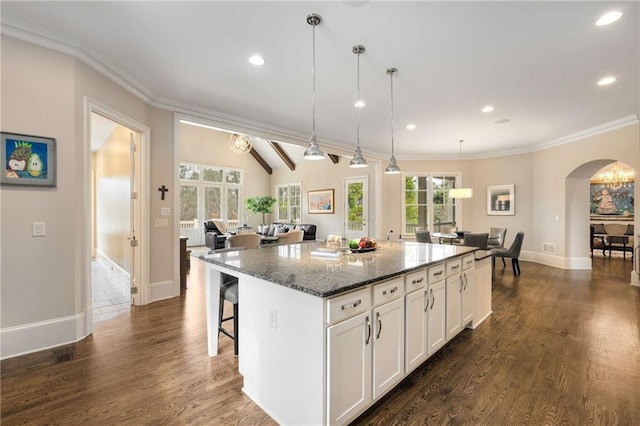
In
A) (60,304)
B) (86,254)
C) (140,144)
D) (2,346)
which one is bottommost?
(2,346)

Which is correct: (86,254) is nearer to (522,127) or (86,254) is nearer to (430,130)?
(430,130)

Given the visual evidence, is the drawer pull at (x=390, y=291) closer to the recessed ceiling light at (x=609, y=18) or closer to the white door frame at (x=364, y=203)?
the recessed ceiling light at (x=609, y=18)

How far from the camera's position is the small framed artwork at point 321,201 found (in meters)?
10.3

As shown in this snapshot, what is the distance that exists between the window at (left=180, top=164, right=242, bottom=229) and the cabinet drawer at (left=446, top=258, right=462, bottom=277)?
9636 millimetres

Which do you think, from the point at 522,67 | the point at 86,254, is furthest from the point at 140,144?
the point at 522,67

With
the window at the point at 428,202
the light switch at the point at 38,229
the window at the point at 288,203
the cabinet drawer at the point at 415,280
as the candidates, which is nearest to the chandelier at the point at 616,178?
the window at the point at 428,202

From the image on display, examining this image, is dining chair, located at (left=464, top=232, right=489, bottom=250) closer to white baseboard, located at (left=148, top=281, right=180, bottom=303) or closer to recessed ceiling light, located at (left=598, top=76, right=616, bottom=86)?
recessed ceiling light, located at (left=598, top=76, right=616, bottom=86)

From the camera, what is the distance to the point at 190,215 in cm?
1053

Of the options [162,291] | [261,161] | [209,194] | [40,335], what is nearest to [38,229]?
[40,335]

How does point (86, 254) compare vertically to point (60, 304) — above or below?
above

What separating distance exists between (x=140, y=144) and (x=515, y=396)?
4.77m

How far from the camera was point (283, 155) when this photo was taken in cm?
1130

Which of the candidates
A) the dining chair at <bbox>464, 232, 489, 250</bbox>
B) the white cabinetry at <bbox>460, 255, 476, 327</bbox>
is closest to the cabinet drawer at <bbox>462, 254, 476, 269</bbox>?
the white cabinetry at <bbox>460, 255, 476, 327</bbox>

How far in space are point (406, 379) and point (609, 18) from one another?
3.30 meters
